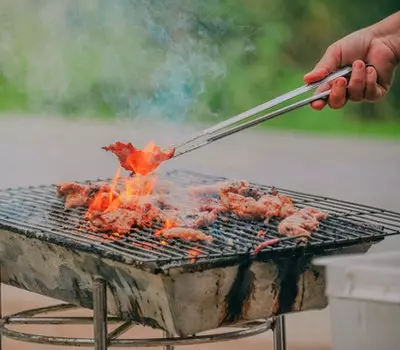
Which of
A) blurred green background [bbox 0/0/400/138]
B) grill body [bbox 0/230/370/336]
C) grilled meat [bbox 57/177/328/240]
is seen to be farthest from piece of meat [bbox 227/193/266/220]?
blurred green background [bbox 0/0/400/138]

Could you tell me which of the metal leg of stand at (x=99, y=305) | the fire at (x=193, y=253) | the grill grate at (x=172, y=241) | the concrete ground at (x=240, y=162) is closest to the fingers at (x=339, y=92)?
the grill grate at (x=172, y=241)

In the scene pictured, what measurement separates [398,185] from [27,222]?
1236 mm

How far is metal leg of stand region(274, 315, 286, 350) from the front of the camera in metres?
3.00

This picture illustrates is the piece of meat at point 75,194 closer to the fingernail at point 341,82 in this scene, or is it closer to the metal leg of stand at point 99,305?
the metal leg of stand at point 99,305

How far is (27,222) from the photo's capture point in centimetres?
268

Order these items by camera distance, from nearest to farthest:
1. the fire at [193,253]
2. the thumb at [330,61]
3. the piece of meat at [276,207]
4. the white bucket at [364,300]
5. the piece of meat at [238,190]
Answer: the fire at [193,253] < the white bucket at [364,300] < the piece of meat at [276,207] < the piece of meat at [238,190] < the thumb at [330,61]

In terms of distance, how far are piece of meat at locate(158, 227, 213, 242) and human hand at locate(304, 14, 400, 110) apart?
2.12 feet

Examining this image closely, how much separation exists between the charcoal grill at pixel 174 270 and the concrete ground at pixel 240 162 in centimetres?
54

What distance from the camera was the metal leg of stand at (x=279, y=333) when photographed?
300 centimetres

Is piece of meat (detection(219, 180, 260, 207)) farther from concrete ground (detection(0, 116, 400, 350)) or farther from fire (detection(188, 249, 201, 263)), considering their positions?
concrete ground (detection(0, 116, 400, 350))

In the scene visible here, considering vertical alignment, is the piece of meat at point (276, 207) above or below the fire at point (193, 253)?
above

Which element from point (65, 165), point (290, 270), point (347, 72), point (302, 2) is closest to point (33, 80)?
point (65, 165)

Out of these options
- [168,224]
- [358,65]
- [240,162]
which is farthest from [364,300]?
[240,162]

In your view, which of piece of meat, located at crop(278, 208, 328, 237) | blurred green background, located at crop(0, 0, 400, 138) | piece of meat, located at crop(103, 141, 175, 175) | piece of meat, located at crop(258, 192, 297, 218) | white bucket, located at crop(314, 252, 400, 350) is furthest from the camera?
blurred green background, located at crop(0, 0, 400, 138)
